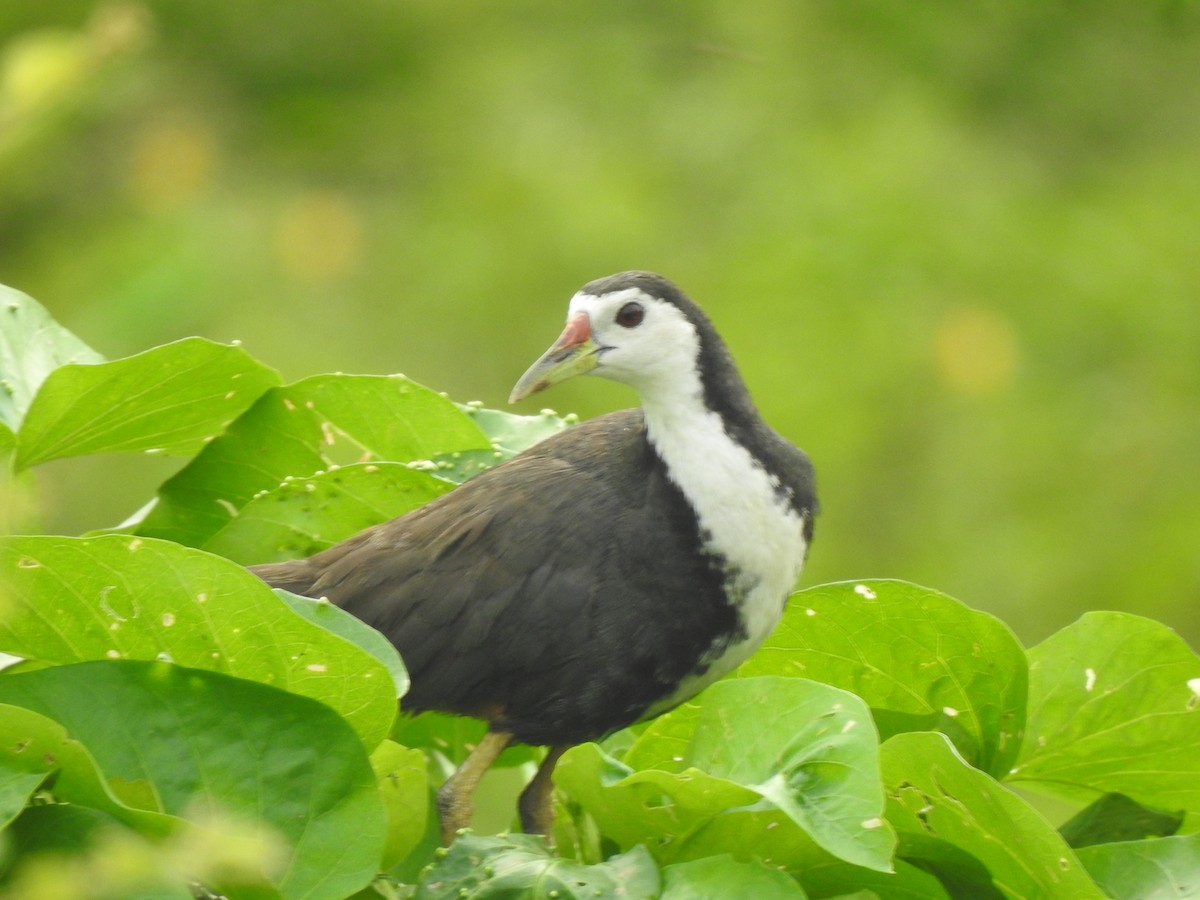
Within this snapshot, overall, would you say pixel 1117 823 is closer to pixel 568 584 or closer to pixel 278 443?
pixel 568 584

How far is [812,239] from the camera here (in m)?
4.03

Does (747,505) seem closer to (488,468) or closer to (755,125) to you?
(488,468)

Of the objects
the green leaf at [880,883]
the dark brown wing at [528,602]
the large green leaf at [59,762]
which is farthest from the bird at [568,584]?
the large green leaf at [59,762]

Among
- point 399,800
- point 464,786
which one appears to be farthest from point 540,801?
point 399,800

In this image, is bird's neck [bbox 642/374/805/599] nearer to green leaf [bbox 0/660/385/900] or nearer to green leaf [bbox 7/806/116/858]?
green leaf [bbox 0/660/385/900]

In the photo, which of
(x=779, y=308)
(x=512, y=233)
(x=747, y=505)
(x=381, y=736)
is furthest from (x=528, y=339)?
(x=381, y=736)

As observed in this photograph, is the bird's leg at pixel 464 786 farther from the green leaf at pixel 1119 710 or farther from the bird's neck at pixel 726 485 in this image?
the green leaf at pixel 1119 710

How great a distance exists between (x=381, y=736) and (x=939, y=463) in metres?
3.19

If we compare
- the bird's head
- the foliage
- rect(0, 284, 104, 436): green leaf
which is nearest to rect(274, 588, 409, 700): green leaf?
the foliage

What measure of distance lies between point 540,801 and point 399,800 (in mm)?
303

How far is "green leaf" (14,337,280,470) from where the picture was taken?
3.79 feet

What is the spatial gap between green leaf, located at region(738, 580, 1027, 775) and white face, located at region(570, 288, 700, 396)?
0.44 meters

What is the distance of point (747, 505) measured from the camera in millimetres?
1518

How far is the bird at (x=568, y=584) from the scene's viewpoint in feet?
4.75
